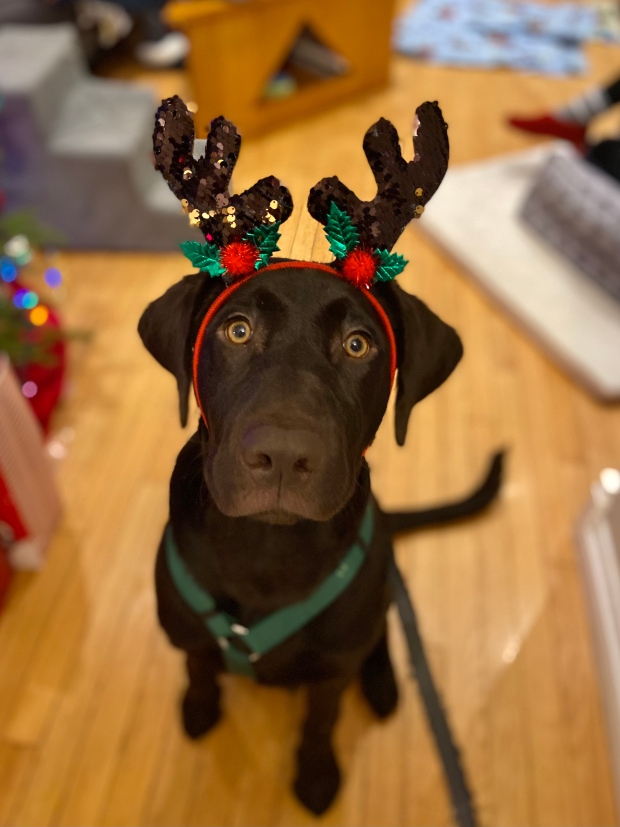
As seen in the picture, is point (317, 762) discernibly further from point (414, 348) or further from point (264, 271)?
point (264, 271)

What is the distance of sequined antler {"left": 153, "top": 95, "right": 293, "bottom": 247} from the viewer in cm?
72

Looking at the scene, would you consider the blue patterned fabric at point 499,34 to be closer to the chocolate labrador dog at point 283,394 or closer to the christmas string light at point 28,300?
the christmas string light at point 28,300

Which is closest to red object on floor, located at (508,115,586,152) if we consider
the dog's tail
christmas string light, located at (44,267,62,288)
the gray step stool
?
the gray step stool

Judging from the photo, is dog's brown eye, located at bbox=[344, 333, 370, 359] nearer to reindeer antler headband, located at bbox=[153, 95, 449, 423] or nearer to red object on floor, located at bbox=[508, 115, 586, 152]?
reindeer antler headband, located at bbox=[153, 95, 449, 423]

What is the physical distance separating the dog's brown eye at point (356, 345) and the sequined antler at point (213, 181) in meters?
0.16

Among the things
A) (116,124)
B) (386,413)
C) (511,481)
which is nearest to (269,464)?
(386,413)

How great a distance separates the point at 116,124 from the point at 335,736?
84.6 inches

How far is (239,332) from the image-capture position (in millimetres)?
795

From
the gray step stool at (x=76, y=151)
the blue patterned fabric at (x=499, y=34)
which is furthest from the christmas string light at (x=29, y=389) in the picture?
the blue patterned fabric at (x=499, y=34)

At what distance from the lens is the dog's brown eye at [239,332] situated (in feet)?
2.59

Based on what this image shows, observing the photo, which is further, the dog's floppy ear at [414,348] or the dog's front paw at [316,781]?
the dog's front paw at [316,781]

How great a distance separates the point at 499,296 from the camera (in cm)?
236

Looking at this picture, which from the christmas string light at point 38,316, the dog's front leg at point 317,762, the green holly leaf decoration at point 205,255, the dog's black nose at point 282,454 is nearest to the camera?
the dog's black nose at point 282,454

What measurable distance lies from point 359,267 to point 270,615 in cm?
53
